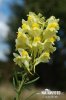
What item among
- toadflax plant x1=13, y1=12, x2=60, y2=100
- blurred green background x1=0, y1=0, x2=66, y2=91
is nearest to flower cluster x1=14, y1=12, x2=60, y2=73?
toadflax plant x1=13, y1=12, x2=60, y2=100

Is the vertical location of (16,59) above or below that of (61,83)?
below

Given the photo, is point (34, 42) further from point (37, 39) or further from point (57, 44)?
point (57, 44)

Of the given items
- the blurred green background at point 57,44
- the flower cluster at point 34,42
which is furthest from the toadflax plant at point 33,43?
the blurred green background at point 57,44

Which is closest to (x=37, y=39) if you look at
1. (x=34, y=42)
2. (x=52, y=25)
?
(x=34, y=42)

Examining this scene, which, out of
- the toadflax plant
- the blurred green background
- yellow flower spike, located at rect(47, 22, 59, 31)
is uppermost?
the blurred green background

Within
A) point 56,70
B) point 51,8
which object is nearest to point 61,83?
point 56,70

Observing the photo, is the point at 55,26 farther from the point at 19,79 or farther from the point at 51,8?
the point at 51,8

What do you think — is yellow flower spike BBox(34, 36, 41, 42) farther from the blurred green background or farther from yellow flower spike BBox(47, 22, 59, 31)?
the blurred green background

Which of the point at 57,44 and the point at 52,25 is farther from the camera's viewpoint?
the point at 57,44
